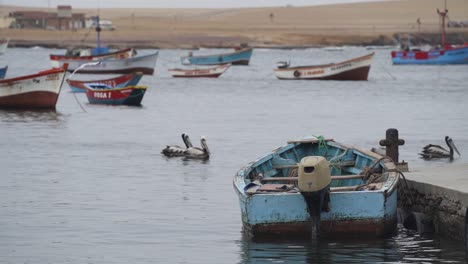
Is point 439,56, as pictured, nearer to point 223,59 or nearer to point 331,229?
point 223,59

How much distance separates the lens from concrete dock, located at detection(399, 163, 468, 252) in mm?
14766

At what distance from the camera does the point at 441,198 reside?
50.1ft

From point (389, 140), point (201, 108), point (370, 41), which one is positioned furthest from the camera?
point (370, 41)

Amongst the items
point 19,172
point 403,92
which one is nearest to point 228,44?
point 403,92

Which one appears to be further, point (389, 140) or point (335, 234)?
point (389, 140)

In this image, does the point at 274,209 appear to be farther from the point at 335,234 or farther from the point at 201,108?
the point at 201,108

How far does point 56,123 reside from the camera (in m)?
35.8

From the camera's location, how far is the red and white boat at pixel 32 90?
125 feet

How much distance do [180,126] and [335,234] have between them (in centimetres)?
2037

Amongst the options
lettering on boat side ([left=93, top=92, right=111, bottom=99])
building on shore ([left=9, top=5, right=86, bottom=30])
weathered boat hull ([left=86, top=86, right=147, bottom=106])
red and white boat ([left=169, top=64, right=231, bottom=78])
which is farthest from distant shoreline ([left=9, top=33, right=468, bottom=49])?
weathered boat hull ([left=86, top=86, right=147, bottom=106])

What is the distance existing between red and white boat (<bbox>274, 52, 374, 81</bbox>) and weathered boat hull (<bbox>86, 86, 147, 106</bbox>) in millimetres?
21648

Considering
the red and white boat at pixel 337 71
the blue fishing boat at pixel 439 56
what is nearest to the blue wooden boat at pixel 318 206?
the red and white boat at pixel 337 71

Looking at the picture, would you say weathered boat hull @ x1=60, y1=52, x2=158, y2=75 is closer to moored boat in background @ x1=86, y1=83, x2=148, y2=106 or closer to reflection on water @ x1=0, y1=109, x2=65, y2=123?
moored boat in background @ x1=86, y1=83, x2=148, y2=106

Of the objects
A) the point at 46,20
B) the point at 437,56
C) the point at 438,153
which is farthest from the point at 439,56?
the point at 46,20
